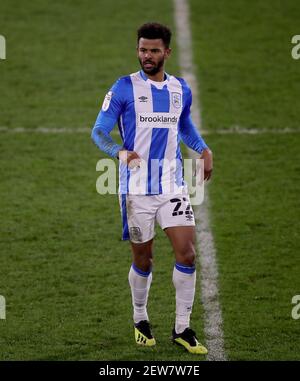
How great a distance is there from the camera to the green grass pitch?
7.95m

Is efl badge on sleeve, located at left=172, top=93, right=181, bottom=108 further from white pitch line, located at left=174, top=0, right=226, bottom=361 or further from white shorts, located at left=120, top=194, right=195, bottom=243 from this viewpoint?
white pitch line, located at left=174, top=0, right=226, bottom=361

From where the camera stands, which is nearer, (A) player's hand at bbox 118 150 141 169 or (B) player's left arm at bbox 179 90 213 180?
(A) player's hand at bbox 118 150 141 169

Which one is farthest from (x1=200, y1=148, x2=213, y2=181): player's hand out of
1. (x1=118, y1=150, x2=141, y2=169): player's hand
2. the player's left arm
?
(x1=118, y1=150, x2=141, y2=169): player's hand

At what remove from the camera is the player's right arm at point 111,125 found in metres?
7.07

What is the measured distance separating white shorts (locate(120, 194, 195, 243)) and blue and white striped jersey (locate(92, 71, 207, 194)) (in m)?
0.06

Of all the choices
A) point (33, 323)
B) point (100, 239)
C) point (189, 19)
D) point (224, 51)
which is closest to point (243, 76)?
point (224, 51)

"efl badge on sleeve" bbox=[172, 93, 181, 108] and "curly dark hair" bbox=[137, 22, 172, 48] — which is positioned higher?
"curly dark hair" bbox=[137, 22, 172, 48]

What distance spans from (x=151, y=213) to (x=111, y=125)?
2.25 ft

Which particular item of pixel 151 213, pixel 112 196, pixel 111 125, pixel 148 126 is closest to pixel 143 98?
pixel 148 126

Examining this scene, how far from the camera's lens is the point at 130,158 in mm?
6965

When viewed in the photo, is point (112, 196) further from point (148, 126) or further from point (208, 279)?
point (148, 126)

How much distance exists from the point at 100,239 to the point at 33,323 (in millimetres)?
1981

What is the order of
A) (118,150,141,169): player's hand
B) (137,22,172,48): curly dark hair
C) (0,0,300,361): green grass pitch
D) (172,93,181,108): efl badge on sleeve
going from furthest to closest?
(0,0,300,361): green grass pitch
(172,93,181,108): efl badge on sleeve
(137,22,172,48): curly dark hair
(118,150,141,169): player's hand

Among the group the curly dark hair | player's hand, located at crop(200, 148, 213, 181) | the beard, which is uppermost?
the curly dark hair
